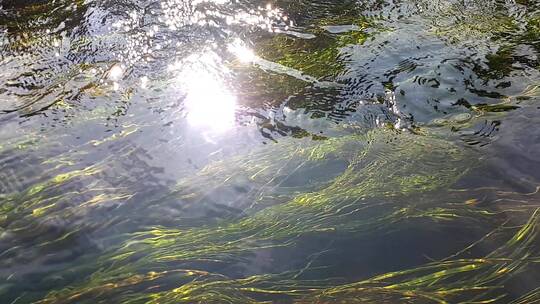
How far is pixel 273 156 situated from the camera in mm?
3625

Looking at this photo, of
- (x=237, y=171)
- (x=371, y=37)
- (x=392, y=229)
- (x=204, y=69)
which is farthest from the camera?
(x=371, y=37)

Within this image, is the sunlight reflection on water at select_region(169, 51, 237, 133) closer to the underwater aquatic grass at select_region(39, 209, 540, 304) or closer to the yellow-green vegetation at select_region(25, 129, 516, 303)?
the yellow-green vegetation at select_region(25, 129, 516, 303)

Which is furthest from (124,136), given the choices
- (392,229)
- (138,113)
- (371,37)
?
(371,37)

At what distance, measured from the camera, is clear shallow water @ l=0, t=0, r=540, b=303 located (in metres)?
2.76

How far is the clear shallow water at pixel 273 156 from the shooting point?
109 inches

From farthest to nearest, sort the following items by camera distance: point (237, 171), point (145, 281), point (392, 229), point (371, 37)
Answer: point (371, 37) < point (237, 171) < point (392, 229) < point (145, 281)

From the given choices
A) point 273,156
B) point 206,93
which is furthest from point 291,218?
point 206,93

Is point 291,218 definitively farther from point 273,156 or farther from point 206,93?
point 206,93

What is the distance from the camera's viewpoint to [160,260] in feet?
9.48

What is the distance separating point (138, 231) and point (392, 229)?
1697 mm

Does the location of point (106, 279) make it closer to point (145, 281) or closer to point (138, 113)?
point (145, 281)

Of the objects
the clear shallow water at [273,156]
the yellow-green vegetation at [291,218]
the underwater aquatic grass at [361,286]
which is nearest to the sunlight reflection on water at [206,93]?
the clear shallow water at [273,156]

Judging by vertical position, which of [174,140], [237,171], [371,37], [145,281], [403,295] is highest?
[371,37]

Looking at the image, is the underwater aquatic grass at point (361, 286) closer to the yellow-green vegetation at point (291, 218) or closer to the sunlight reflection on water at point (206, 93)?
the yellow-green vegetation at point (291, 218)
